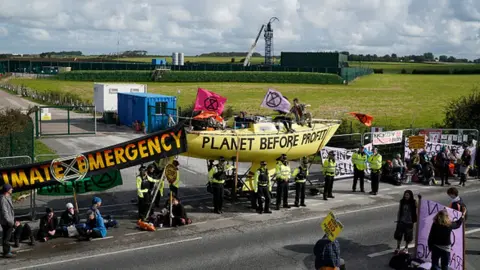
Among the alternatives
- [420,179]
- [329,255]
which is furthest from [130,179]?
[329,255]

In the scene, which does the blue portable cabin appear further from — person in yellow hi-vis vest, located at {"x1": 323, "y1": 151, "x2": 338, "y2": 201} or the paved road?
the paved road

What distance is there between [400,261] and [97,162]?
8.06m

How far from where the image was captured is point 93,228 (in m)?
13.8

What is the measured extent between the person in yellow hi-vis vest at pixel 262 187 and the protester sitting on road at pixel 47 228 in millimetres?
6003

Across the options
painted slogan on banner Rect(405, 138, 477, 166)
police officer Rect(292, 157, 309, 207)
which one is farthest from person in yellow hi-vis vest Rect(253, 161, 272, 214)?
painted slogan on banner Rect(405, 138, 477, 166)

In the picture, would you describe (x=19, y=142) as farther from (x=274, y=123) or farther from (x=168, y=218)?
(x=274, y=123)

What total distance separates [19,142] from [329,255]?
1354cm

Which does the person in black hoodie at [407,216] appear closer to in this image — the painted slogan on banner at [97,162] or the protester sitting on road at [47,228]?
the painted slogan on banner at [97,162]

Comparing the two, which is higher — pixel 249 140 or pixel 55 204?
pixel 249 140

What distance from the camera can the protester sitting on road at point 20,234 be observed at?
42.7ft

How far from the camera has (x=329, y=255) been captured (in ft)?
30.7

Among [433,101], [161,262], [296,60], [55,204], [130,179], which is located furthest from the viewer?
[296,60]

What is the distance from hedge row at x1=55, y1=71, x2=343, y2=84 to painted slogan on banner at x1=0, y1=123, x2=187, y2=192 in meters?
79.7

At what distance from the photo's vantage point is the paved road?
1199cm
